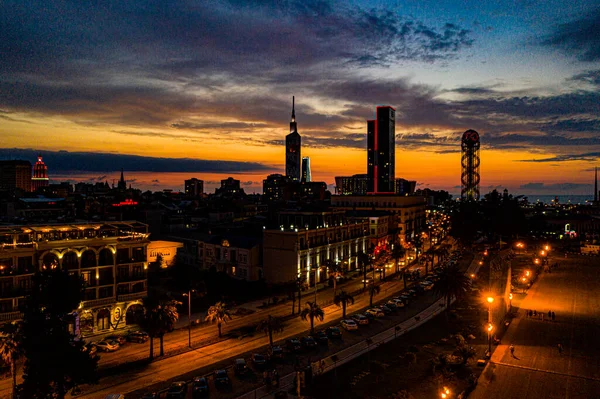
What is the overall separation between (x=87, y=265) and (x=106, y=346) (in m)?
10.1

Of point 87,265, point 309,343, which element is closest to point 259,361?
point 309,343

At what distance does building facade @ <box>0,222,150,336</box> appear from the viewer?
45594 millimetres

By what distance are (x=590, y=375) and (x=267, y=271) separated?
4771cm

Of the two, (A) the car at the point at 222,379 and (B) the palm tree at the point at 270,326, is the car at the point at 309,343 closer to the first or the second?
(B) the palm tree at the point at 270,326

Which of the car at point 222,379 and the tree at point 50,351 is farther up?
the tree at point 50,351

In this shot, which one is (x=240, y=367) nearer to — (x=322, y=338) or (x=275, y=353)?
(x=275, y=353)

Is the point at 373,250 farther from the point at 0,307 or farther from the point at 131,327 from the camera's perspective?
the point at 0,307

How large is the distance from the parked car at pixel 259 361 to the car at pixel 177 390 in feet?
23.0

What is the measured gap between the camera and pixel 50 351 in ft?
103

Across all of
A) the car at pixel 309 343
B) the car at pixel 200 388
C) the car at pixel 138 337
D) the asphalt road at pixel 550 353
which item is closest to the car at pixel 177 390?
the car at pixel 200 388

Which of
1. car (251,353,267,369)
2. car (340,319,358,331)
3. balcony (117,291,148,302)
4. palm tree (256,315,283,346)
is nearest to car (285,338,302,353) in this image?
palm tree (256,315,283,346)

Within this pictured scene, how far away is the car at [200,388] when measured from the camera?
114 feet

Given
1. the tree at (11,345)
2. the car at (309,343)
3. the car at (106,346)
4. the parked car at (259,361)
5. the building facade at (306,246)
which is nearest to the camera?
the tree at (11,345)

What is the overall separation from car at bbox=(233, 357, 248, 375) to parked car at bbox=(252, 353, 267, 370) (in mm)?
1158
